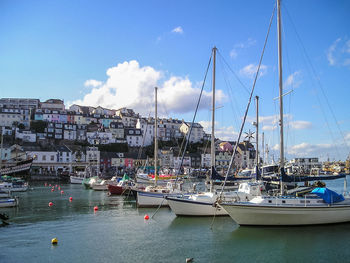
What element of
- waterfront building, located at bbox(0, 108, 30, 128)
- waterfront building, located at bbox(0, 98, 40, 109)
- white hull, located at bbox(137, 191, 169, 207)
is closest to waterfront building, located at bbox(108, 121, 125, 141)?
waterfront building, located at bbox(0, 108, 30, 128)

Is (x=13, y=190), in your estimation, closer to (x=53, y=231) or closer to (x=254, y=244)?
(x=53, y=231)

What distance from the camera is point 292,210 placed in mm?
20438

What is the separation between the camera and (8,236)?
66.2ft

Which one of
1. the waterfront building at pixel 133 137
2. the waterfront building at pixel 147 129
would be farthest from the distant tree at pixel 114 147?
the waterfront building at pixel 147 129

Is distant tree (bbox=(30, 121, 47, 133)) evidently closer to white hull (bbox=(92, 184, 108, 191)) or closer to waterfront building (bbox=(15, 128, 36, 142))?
waterfront building (bbox=(15, 128, 36, 142))

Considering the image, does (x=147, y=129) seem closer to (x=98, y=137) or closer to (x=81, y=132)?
(x=98, y=137)

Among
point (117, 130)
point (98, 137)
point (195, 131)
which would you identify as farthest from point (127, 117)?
point (195, 131)

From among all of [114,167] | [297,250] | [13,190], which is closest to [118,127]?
[114,167]

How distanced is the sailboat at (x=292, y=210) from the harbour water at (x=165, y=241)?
579 millimetres

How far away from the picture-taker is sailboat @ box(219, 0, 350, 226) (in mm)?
20422

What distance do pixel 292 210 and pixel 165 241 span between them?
875 cm

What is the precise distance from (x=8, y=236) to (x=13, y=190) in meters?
36.3

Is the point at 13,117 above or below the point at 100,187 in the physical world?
above

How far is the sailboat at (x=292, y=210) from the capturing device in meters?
20.4
